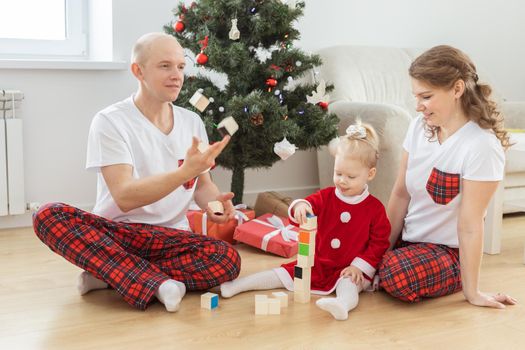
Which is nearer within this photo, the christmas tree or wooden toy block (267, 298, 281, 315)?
wooden toy block (267, 298, 281, 315)

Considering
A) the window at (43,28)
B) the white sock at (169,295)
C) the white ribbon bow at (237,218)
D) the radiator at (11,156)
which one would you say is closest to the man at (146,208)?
the white sock at (169,295)

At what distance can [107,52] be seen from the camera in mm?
3139

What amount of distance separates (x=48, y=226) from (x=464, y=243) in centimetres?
122

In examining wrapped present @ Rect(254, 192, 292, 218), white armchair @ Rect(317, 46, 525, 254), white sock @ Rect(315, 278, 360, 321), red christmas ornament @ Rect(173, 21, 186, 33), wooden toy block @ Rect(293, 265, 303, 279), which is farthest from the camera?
wrapped present @ Rect(254, 192, 292, 218)


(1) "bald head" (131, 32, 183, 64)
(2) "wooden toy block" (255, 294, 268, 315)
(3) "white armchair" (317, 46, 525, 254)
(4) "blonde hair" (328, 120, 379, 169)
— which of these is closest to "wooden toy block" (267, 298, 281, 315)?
(2) "wooden toy block" (255, 294, 268, 315)

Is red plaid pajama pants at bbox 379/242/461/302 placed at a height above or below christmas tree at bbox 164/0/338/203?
below

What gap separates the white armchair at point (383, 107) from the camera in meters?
2.91

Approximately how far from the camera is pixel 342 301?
6.50ft

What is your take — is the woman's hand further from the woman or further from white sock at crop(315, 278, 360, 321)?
white sock at crop(315, 278, 360, 321)

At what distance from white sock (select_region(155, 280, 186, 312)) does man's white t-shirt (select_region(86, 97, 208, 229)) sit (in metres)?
0.27

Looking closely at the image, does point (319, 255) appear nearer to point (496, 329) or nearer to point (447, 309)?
point (447, 309)

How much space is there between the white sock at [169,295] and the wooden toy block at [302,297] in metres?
0.36

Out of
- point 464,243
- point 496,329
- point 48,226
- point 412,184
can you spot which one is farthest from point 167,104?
point 496,329

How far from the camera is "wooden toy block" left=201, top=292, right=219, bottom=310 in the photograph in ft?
6.53
